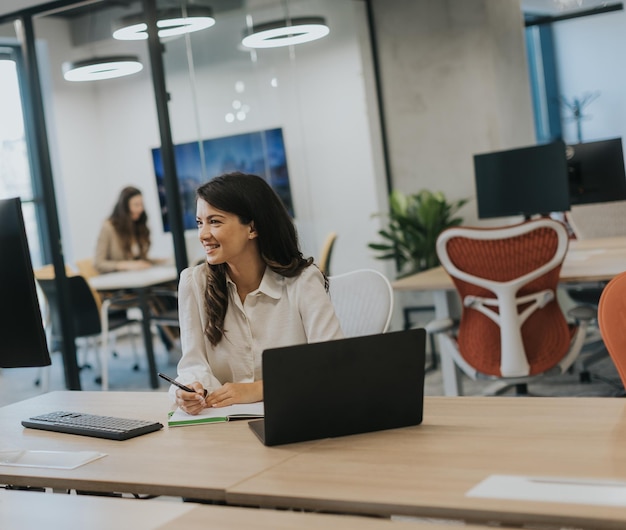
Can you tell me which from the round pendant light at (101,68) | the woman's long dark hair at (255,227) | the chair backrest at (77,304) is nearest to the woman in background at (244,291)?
the woman's long dark hair at (255,227)

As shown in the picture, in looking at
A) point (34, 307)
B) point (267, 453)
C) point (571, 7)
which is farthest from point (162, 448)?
point (571, 7)

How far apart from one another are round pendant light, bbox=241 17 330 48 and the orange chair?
2.41 metres

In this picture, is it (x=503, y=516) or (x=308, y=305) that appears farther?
(x=308, y=305)

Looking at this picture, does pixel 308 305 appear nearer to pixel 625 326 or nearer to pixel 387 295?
pixel 387 295

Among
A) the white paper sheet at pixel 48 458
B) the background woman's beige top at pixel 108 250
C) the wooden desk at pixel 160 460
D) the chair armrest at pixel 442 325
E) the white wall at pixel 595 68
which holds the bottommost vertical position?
the chair armrest at pixel 442 325

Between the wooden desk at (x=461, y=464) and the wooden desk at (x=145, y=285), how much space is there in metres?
4.06

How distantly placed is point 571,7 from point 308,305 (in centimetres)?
652

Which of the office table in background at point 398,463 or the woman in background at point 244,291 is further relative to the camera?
the woman in background at point 244,291

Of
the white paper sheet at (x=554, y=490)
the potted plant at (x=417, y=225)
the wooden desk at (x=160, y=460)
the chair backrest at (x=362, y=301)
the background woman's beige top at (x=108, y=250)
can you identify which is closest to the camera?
the white paper sheet at (x=554, y=490)

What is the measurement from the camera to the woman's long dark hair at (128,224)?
21.0 feet

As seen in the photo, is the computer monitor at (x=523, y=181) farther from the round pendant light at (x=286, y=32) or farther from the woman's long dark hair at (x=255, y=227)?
the woman's long dark hair at (x=255, y=227)

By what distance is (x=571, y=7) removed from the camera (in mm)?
8227

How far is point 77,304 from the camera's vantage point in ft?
19.4

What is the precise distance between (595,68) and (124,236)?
17.6ft
